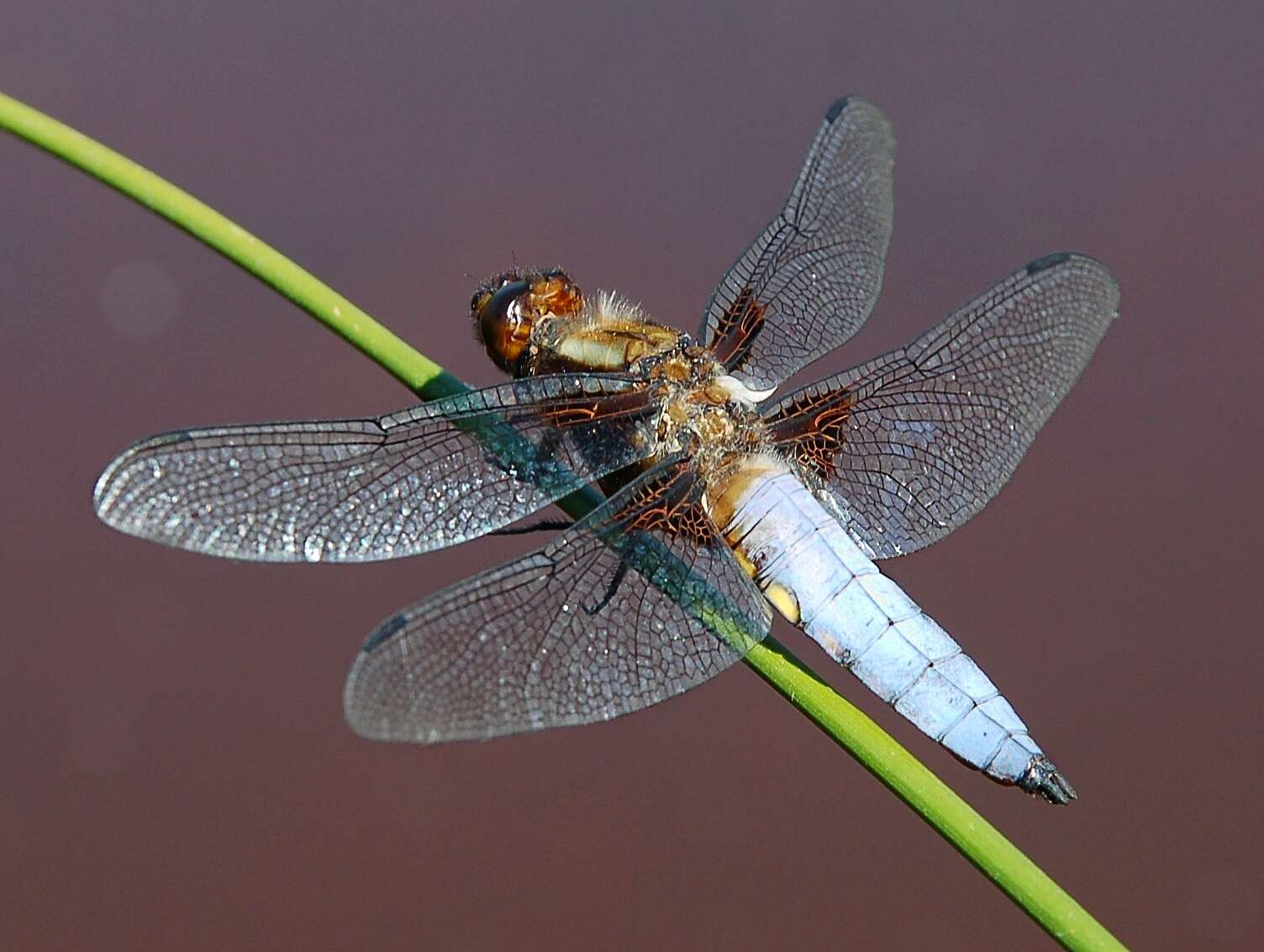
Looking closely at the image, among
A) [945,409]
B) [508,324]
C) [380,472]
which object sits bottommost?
[945,409]

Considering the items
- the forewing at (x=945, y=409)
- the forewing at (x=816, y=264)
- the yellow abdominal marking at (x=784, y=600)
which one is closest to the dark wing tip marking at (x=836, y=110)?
the forewing at (x=816, y=264)

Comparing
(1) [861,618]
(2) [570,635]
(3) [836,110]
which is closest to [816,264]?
(3) [836,110]

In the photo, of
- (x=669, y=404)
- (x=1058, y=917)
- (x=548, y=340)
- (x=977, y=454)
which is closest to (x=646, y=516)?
(x=669, y=404)

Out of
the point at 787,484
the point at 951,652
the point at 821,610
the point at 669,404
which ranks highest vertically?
the point at 669,404

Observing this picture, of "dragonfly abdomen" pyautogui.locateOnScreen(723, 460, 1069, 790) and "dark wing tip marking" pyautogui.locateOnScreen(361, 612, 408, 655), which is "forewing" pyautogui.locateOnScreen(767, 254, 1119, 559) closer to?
"dragonfly abdomen" pyautogui.locateOnScreen(723, 460, 1069, 790)

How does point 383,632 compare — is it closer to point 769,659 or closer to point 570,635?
point 570,635

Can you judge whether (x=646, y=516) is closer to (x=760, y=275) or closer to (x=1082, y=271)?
(x=760, y=275)

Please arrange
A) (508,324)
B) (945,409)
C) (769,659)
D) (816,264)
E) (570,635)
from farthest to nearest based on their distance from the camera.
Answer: (816,264) < (508,324) < (945,409) < (570,635) < (769,659)

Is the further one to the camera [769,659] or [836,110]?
[836,110]
